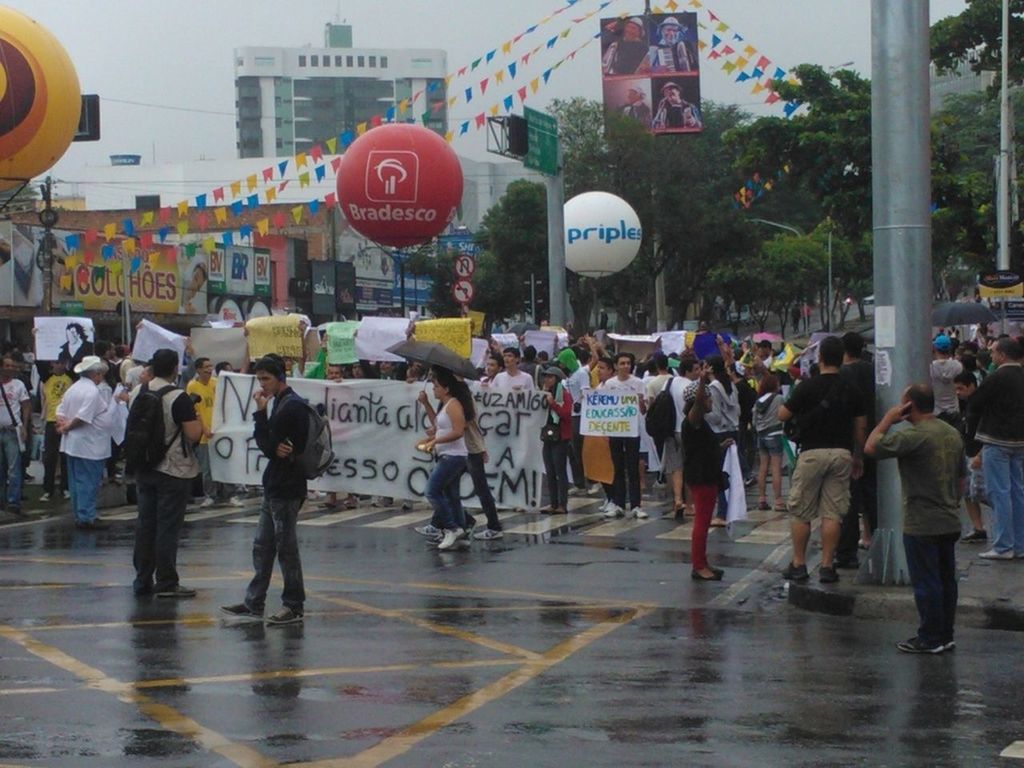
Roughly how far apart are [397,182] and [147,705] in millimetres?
12848

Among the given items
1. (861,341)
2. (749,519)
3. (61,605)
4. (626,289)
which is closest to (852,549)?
(861,341)

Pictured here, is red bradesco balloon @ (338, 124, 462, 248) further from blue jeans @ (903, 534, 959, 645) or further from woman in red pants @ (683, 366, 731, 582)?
blue jeans @ (903, 534, 959, 645)

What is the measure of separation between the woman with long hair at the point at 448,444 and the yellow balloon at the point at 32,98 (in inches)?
300

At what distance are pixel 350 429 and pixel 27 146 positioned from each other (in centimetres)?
532

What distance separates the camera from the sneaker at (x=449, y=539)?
1440 centimetres

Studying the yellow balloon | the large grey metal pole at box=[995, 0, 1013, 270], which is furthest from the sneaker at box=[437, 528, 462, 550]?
the large grey metal pole at box=[995, 0, 1013, 270]

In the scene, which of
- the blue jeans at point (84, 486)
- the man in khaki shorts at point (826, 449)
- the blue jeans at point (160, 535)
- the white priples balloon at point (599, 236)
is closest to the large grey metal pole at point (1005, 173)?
the white priples balloon at point (599, 236)

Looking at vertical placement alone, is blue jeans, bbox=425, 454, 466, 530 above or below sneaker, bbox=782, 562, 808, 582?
above

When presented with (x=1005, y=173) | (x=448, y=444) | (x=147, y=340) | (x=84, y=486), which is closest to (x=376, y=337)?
(x=147, y=340)

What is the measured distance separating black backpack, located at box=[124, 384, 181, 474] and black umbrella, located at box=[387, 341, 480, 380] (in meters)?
2.83

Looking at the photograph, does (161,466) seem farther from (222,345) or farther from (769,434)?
(222,345)

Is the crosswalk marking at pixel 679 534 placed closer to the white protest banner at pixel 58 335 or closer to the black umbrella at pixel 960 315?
the white protest banner at pixel 58 335

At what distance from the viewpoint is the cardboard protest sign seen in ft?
70.4

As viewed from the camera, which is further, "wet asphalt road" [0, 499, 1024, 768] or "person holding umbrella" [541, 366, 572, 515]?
"person holding umbrella" [541, 366, 572, 515]
